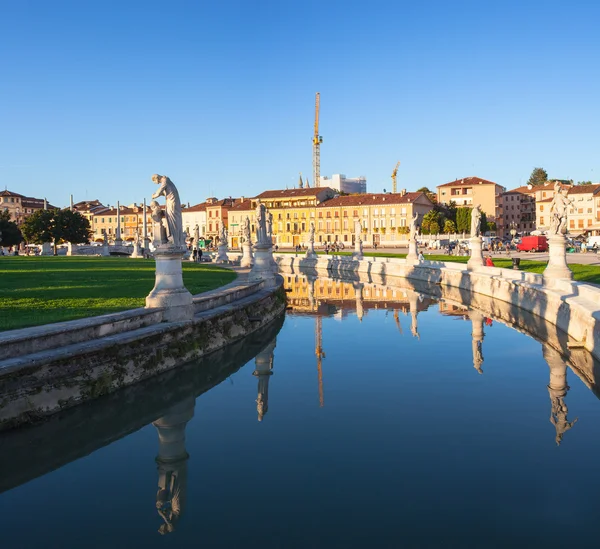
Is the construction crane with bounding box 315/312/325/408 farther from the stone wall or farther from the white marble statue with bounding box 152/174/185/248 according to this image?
the white marble statue with bounding box 152/174/185/248

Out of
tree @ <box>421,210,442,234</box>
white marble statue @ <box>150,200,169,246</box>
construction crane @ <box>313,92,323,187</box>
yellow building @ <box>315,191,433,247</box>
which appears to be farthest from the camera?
construction crane @ <box>313,92,323,187</box>

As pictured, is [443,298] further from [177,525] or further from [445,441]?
[177,525]

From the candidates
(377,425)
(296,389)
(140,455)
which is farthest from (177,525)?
(296,389)

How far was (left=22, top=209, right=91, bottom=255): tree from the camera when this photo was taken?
69625 mm

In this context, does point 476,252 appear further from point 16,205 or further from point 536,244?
point 16,205

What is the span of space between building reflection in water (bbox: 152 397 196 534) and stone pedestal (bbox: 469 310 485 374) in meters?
6.38

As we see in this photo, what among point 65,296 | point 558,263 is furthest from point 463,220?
point 65,296

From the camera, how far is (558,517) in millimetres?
6156

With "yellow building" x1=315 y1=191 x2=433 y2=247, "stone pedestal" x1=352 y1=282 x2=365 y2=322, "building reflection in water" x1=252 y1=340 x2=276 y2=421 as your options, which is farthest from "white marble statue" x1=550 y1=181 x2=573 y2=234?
"yellow building" x1=315 y1=191 x2=433 y2=247

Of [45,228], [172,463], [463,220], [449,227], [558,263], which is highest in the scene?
[463,220]

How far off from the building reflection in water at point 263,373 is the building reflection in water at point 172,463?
1.21 metres

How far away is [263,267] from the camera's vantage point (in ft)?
81.4

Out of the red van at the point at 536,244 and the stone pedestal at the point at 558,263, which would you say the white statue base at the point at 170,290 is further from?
the red van at the point at 536,244

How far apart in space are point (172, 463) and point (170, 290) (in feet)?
20.8
